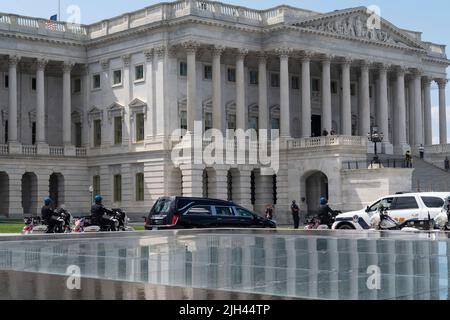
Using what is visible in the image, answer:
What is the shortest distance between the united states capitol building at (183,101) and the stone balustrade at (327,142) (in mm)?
103

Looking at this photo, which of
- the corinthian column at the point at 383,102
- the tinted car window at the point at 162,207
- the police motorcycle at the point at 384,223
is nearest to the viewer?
the police motorcycle at the point at 384,223

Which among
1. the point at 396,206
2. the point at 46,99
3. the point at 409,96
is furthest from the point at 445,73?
the point at 396,206

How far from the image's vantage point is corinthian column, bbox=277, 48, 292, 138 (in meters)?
73.8

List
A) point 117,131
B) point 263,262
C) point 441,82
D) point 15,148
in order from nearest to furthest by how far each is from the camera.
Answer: point 263,262, point 15,148, point 117,131, point 441,82

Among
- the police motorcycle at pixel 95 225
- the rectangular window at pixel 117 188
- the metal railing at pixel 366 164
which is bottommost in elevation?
the police motorcycle at pixel 95 225

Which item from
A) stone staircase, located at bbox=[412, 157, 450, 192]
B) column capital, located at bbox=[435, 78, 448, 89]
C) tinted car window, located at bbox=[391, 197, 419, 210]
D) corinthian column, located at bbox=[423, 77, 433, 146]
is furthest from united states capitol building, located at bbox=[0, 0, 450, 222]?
tinted car window, located at bbox=[391, 197, 419, 210]

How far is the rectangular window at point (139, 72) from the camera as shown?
241ft

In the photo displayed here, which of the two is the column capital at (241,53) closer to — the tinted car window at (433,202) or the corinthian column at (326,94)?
the corinthian column at (326,94)

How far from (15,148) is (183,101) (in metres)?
14.9

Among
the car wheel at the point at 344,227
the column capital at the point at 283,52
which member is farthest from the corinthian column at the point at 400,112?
the car wheel at the point at 344,227

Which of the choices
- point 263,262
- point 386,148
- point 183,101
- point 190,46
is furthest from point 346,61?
point 263,262

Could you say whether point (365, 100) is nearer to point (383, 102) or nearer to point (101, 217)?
point (383, 102)

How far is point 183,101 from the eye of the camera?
236ft

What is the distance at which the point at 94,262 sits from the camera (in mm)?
19891
